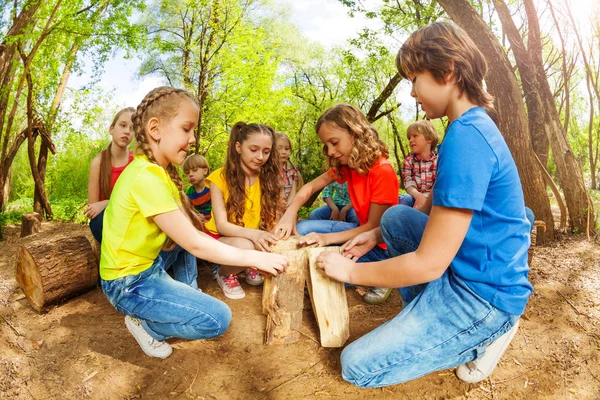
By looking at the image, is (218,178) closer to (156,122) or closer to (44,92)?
(156,122)

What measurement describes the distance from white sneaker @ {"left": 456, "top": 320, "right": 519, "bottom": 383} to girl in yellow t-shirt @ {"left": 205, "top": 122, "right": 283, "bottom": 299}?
1.62 m

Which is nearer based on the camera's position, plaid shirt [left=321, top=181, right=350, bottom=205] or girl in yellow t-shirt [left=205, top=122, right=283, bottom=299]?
girl in yellow t-shirt [left=205, top=122, right=283, bottom=299]

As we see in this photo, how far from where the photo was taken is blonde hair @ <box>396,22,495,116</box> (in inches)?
61.2

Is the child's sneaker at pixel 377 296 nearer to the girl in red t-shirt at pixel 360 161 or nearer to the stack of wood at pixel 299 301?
the girl in red t-shirt at pixel 360 161

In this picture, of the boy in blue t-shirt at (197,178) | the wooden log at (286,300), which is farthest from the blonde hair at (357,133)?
the boy in blue t-shirt at (197,178)

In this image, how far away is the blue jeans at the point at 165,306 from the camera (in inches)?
80.2

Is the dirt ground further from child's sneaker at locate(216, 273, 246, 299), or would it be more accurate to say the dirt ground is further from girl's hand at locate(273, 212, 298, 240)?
girl's hand at locate(273, 212, 298, 240)

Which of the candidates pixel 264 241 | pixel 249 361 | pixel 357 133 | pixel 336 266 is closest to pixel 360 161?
pixel 357 133

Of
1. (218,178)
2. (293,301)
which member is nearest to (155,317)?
(293,301)

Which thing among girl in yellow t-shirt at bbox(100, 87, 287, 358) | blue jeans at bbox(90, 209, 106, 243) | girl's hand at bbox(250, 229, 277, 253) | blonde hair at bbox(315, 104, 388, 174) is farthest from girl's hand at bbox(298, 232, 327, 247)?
blue jeans at bbox(90, 209, 106, 243)

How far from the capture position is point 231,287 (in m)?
2.98

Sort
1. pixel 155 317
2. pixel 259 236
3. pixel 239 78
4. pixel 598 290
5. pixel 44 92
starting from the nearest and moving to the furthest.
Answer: pixel 155 317 → pixel 259 236 → pixel 598 290 → pixel 44 92 → pixel 239 78

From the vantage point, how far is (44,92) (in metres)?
7.54

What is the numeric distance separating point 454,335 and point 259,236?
136 cm
